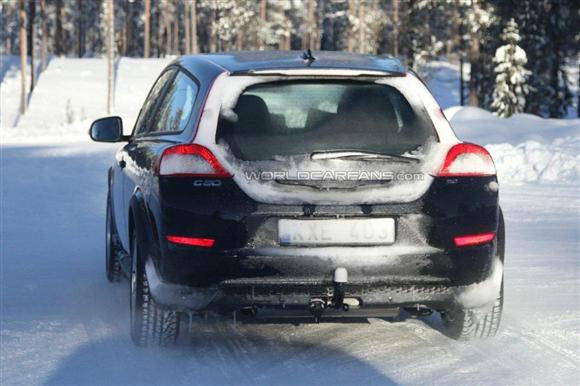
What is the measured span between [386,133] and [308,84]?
0.49 metres

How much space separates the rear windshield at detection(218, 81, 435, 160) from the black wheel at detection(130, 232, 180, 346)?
3.39 ft

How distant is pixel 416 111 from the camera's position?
6309mm

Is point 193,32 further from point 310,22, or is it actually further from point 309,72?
point 309,72

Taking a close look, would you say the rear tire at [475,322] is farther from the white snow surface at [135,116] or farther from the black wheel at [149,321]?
the black wheel at [149,321]

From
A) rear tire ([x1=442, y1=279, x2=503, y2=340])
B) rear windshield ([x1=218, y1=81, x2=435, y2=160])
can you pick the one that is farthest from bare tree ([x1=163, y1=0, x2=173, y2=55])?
rear windshield ([x1=218, y1=81, x2=435, y2=160])

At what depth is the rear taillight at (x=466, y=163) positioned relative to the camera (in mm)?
6117

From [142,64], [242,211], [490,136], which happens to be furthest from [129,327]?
[142,64]

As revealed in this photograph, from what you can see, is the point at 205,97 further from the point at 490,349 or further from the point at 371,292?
the point at 490,349

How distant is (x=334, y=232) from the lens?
5.89 meters

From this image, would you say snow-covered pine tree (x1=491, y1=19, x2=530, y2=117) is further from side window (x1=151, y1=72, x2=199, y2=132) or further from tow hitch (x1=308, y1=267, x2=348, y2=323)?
tow hitch (x1=308, y1=267, x2=348, y2=323)

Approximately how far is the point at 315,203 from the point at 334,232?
0.18 m

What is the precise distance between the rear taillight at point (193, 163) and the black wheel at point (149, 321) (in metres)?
0.77

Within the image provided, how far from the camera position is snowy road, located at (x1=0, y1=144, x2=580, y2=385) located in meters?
5.92

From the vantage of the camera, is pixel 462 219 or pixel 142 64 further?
pixel 142 64
